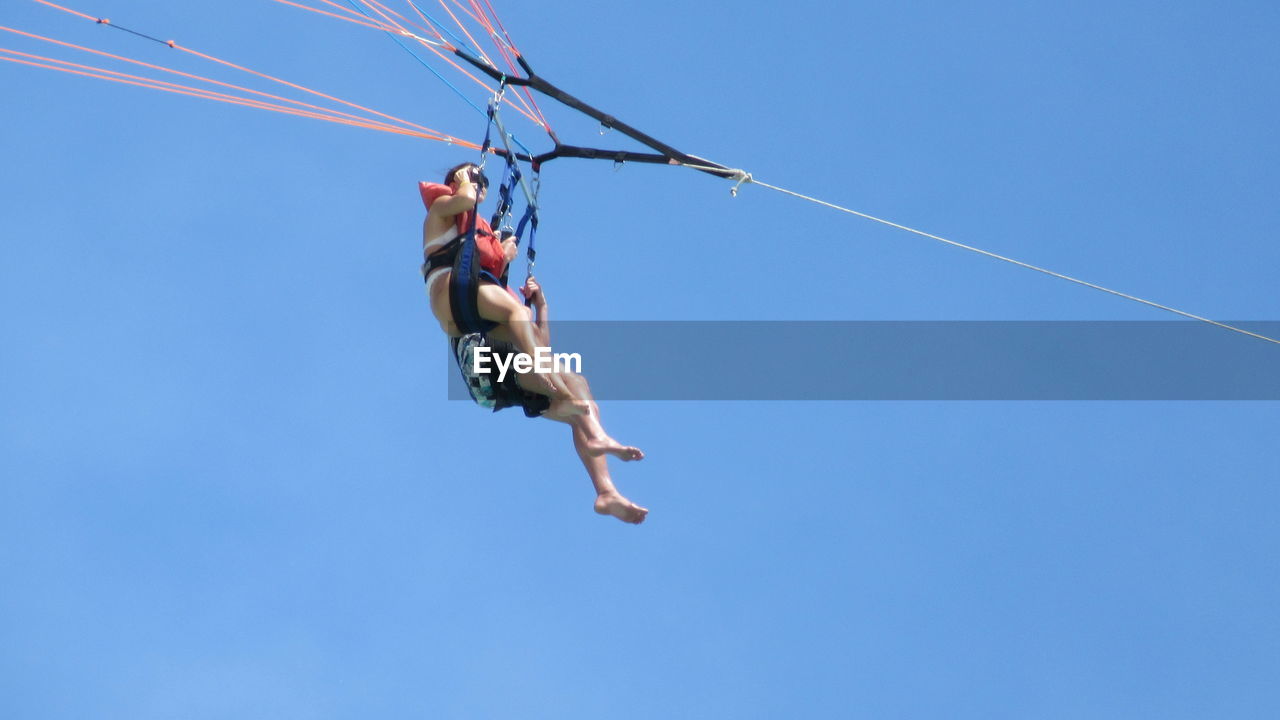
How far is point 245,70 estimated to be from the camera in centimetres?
745

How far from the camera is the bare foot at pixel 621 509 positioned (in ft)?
25.0

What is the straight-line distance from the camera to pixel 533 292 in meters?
8.17

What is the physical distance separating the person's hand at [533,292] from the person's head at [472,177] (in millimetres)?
628

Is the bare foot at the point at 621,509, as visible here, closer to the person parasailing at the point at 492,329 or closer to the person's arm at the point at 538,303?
the person parasailing at the point at 492,329

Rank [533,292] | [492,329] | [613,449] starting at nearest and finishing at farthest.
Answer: [613,449], [492,329], [533,292]

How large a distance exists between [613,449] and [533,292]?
1310 millimetres

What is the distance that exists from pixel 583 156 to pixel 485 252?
95 centimetres

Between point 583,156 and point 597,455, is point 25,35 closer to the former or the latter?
point 583,156

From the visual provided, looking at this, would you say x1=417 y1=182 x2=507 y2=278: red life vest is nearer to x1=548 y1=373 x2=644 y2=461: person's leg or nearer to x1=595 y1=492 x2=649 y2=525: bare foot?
x1=548 y1=373 x2=644 y2=461: person's leg

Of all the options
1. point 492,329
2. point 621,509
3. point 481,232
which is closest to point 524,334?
point 492,329

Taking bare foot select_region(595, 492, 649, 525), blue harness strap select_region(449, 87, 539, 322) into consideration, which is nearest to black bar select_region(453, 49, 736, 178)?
blue harness strap select_region(449, 87, 539, 322)

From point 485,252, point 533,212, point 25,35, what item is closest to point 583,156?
point 533,212

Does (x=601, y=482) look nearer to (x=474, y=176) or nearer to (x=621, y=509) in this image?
(x=621, y=509)

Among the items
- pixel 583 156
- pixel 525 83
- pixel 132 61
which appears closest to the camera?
pixel 132 61
